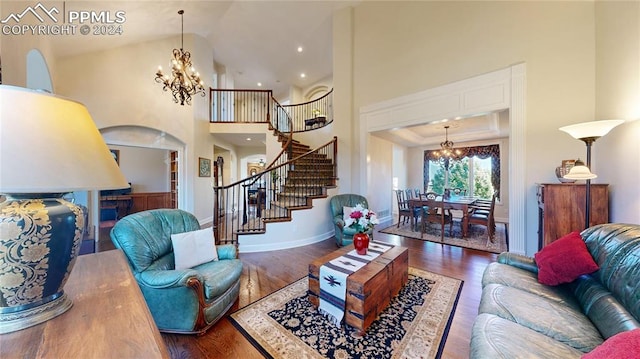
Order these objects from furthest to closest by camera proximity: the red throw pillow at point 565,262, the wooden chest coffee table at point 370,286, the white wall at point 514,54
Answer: the white wall at point 514,54 < the wooden chest coffee table at point 370,286 < the red throw pillow at point 565,262

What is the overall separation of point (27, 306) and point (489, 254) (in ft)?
15.8

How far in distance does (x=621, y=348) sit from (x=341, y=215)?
3645 mm

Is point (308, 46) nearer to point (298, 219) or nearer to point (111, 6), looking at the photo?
point (111, 6)

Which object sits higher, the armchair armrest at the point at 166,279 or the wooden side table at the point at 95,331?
the wooden side table at the point at 95,331

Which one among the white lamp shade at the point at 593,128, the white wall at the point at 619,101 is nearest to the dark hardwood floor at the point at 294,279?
the white wall at the point at 619,101

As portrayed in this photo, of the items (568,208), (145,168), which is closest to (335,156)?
(568,208)

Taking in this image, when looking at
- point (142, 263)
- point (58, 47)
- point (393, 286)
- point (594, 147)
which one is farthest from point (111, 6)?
point (594, 147)

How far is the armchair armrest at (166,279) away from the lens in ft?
5.59

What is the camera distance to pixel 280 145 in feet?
21.7

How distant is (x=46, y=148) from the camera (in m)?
0.78

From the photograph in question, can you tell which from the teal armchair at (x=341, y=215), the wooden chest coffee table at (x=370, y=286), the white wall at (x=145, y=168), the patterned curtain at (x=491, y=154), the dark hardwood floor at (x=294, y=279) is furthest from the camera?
the white wall at (x=145, y=168)

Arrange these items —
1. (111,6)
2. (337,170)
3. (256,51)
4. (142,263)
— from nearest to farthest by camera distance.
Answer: (142,263), (111,6), (337,170), (256,51)

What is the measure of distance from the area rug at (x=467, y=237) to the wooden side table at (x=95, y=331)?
4.65 m

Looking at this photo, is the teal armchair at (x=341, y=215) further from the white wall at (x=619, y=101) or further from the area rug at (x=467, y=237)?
the white wall at (x=619, y=101)
